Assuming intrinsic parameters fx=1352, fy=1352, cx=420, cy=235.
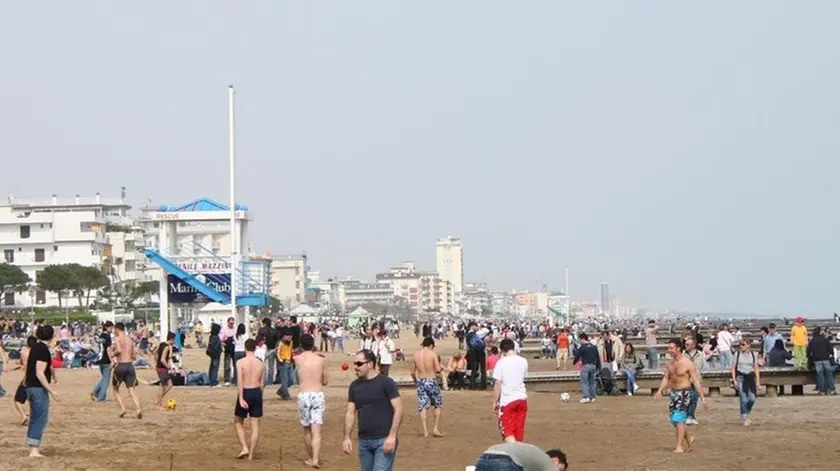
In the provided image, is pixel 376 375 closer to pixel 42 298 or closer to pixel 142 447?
pixel 142 447

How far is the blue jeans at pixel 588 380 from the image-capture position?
1063 inches

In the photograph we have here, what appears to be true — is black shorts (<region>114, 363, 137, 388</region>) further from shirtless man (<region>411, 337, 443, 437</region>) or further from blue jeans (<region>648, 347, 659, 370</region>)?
blue jeans (<region>648, 347, 659, 370</region>)

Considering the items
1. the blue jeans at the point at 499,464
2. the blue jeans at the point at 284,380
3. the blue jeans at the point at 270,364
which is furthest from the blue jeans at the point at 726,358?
the blue jeans at the point at 499,464

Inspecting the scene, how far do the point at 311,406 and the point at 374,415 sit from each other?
12.9 feet

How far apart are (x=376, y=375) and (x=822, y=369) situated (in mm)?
19135

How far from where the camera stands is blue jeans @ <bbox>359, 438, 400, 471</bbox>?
36.7ft

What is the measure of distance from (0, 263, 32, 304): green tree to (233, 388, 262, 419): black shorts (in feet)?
323

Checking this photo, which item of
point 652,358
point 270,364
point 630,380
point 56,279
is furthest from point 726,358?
point 56,279

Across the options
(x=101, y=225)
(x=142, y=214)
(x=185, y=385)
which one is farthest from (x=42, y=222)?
(x=185, y=385)

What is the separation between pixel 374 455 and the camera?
11.2 meters

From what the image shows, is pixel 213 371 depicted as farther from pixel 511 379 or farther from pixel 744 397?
pixel 511 379

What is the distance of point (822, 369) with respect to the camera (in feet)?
93.7

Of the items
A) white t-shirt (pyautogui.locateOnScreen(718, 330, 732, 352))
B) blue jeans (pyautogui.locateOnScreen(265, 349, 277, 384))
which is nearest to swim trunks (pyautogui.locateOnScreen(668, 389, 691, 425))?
blue jeans (pyautogui.locateOnScreen(265, 349, 277, 384))

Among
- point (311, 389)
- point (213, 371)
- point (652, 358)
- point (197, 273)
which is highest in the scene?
point (197, 273)
